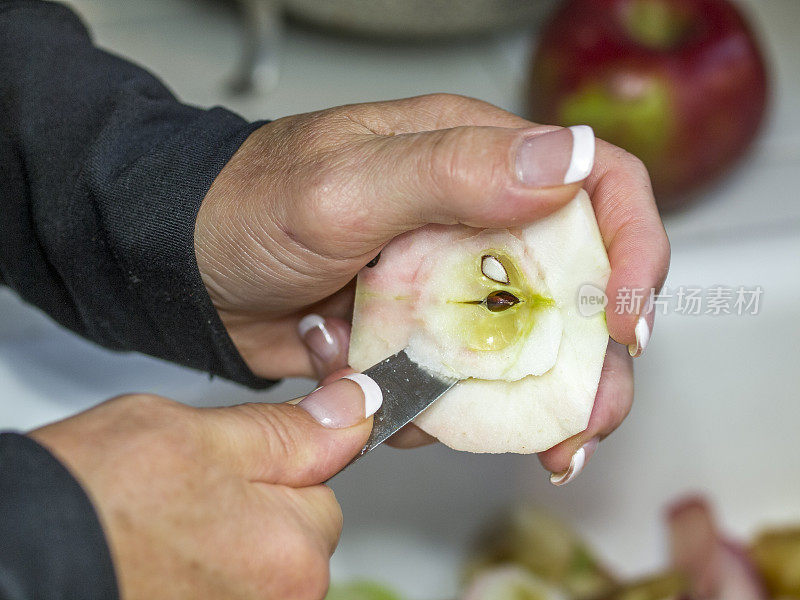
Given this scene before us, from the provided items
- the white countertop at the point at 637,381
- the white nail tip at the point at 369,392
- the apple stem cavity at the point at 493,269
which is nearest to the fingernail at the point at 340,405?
the white nail tip at the point at 369,392

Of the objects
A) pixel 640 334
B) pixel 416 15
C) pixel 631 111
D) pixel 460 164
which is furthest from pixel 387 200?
pixel 416 15

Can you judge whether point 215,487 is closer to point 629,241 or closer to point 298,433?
point 298,433

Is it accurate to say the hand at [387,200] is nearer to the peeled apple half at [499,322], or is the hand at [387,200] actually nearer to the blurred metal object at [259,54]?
the peeled apple half at [499,322]

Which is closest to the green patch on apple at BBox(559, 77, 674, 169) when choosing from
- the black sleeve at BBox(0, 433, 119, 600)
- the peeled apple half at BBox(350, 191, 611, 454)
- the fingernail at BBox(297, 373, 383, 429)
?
the peeled apple half at BBox(350, 191, 611, 454)

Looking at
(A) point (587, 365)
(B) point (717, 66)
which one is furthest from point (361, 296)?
(B) point (717, 66)

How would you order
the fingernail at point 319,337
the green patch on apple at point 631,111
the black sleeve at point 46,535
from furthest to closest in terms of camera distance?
the green patch on apple at point 631,111 < the fingernail at point 319,337 < the black sleeve at point 46,535

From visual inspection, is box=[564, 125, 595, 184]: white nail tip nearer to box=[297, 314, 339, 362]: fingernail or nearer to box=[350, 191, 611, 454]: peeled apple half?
box=[350, 191, 611, 454]: peeled apple half
